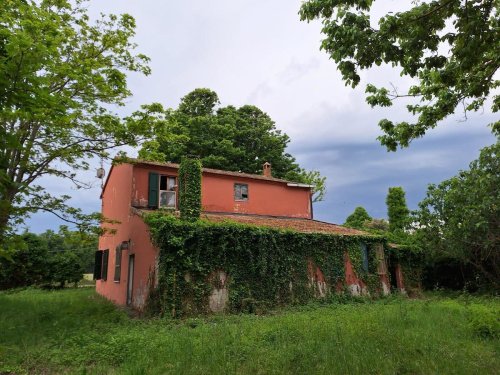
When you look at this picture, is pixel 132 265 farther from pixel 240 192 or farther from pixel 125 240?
pixel 240 192

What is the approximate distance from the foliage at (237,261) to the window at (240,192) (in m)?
5.92

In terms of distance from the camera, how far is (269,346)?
8.12m

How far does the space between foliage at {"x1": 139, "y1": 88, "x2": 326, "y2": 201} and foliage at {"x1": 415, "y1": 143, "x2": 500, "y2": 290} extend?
1185cm

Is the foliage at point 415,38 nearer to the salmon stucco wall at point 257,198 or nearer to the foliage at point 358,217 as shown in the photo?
the salmon stucco wall at point 257,198

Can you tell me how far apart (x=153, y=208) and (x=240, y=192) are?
558 cm

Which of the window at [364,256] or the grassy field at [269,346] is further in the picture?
the window at [364,256]

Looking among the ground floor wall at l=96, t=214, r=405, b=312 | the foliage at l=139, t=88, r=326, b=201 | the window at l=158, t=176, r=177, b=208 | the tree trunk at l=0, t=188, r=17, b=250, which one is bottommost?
the ground floor wall at l=96, t=214, r=405, b=312

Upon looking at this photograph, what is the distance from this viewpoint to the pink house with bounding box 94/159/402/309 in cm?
1645

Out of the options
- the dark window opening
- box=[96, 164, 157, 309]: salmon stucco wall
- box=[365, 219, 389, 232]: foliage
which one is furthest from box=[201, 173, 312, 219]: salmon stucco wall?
box=[365, 219, 389, 232]: foliage

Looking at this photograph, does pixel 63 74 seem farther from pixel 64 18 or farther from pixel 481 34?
Result: pixel 481 34

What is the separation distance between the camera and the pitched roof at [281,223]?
1791 cm

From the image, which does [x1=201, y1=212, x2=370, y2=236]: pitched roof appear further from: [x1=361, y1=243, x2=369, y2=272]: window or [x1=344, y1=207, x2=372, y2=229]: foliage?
[x1=344, y1=207, x2=372, y2=229]: foliage

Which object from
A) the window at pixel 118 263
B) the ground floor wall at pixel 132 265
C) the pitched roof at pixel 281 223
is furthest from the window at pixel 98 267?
the pitched roof at pixel 281 223

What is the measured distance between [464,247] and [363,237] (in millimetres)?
5391
